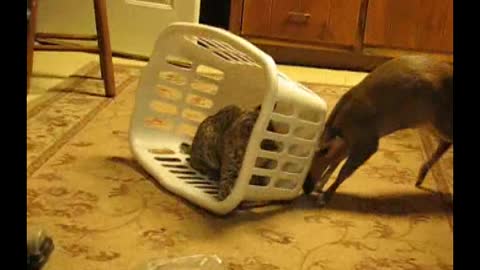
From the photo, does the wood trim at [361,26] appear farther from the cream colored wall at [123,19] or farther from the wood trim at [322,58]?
the cream colored wall at [123,19]

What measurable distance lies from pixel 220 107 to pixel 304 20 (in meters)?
1.14

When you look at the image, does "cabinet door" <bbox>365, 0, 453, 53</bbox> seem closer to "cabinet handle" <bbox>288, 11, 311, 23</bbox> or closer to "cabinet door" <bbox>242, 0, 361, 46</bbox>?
"cabinet door" <bbox>242, 0, 361, 46</bbox>

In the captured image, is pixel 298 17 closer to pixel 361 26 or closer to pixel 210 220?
pixel 361 26

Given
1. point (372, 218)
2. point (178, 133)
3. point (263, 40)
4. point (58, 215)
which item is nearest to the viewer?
point (58, 215)

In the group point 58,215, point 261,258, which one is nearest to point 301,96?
point 261,258

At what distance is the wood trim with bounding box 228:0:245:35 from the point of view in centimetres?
309

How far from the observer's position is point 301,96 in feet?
5.78

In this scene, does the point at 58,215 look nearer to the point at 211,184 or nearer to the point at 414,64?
the point at 211,184

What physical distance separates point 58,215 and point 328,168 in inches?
27.5

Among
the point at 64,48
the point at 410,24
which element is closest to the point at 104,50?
the point at 64,48

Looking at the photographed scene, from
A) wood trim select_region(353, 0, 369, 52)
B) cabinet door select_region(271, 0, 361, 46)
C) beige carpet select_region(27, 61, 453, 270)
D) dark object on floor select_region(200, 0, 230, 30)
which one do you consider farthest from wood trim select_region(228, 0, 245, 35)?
beige carpet select_region(27, 61, 453, 270)

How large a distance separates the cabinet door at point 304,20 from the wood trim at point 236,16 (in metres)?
0.02

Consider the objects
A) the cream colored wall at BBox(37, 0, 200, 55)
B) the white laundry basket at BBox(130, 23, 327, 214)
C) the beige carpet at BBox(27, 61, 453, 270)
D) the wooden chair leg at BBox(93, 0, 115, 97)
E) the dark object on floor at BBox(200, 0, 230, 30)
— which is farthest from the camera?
the dark object on floor at BBox(200, 0, 230, 30)

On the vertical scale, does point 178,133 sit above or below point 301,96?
below
